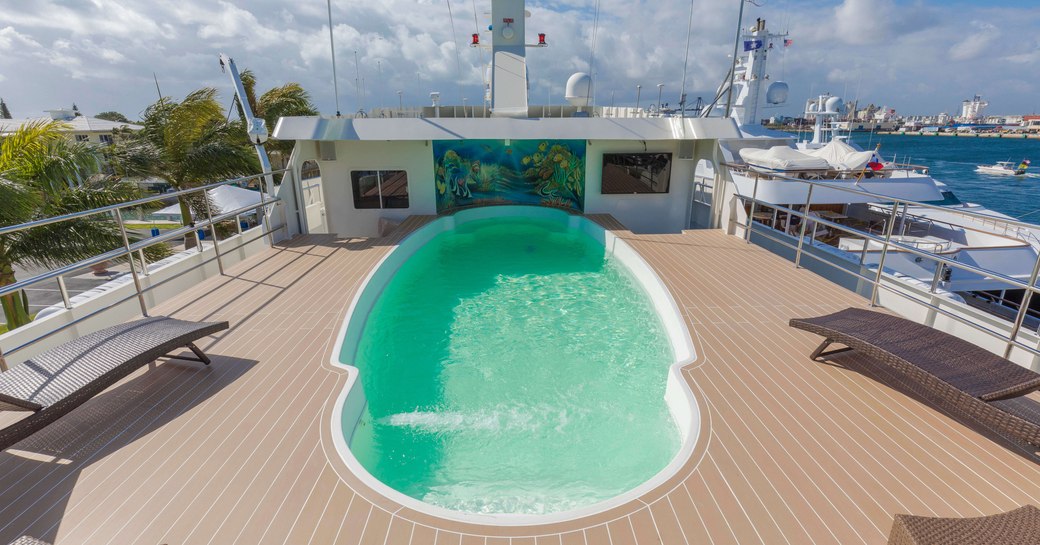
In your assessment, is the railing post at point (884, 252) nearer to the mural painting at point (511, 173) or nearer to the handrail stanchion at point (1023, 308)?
the handrail stanchion at point (1023, 308)

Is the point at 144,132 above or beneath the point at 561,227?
above

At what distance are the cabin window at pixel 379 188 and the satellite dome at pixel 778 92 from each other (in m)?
19.7

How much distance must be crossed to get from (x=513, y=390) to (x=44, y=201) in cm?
661

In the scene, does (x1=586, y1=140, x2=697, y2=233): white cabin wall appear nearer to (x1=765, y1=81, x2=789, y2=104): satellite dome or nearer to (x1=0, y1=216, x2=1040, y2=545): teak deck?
(x1=0, y1=216, x2=1040, y2=545): teak deck

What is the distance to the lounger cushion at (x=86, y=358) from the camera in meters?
2.46

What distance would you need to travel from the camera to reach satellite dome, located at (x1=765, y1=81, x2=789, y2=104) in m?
21.7

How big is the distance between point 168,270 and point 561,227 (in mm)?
6677

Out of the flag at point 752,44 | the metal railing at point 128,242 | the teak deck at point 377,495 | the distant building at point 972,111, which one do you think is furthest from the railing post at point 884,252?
the distant building at point 972,111

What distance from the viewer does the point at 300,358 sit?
3.67 meters

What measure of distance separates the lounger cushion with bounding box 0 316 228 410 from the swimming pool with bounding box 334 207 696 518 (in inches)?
47.2

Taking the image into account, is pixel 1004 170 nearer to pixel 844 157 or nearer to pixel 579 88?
pixel 844 157

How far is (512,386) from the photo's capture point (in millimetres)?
4016

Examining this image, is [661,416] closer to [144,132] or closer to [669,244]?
[669,244]

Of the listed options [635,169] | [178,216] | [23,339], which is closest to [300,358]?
[23,339]
